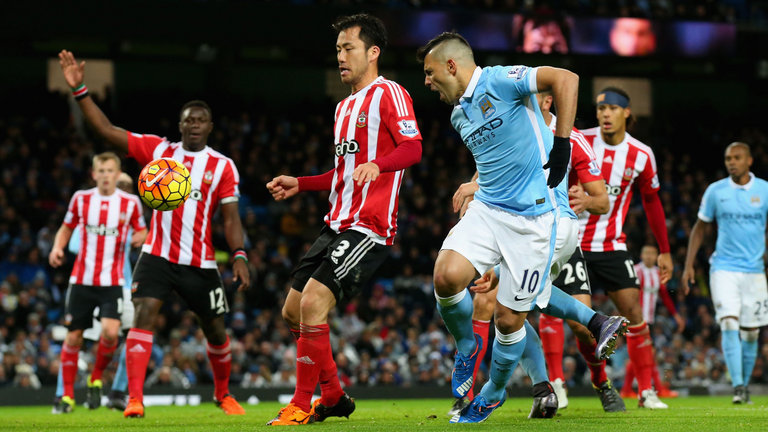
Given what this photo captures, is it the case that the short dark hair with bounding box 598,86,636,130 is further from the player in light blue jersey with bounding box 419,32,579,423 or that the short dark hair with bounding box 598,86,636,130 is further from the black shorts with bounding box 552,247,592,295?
the player in light blue jersey with bounding box 419,32,579,423

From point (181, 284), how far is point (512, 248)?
3.20m

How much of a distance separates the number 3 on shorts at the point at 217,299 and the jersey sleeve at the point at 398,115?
245 cm

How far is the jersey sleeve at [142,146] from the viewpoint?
782cm

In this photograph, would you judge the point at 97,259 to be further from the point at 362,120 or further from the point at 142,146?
the point at 362,120

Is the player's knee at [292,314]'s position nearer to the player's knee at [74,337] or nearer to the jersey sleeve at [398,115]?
the jersey sleeve at [398,115]

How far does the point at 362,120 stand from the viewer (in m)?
6.42

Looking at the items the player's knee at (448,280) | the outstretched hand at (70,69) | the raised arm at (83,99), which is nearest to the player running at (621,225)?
the player's knee at (448,280)

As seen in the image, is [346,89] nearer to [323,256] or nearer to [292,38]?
[292,38]

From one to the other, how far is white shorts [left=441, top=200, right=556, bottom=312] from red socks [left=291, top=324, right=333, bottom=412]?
1017 millimetres

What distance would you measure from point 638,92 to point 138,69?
1453 centimetres

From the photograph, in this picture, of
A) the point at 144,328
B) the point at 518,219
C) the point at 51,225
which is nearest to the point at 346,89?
the point at 51,225

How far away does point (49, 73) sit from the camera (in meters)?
25.3

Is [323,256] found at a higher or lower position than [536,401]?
higher

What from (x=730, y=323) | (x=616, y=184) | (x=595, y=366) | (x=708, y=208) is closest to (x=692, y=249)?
(x=708, y=208)
